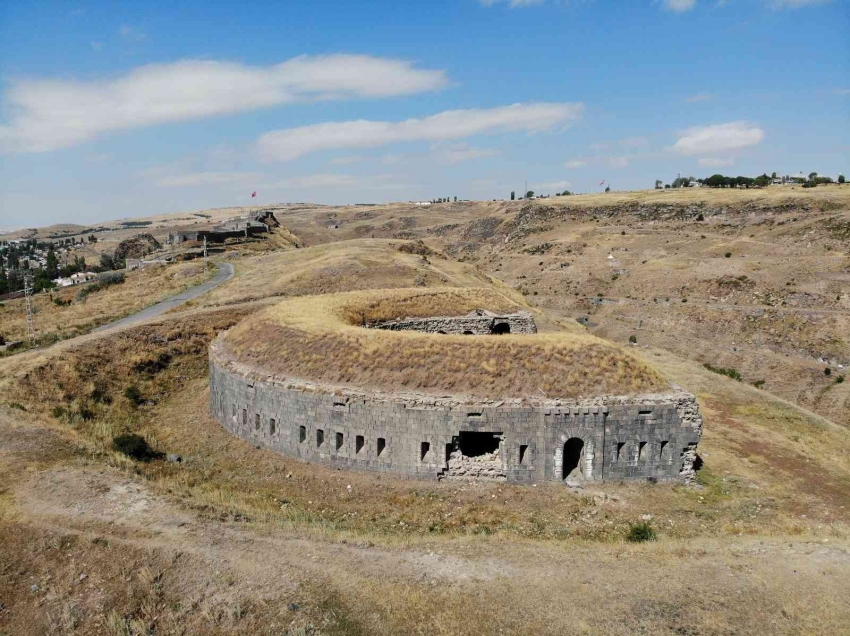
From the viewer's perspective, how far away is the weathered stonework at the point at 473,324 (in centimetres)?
3097

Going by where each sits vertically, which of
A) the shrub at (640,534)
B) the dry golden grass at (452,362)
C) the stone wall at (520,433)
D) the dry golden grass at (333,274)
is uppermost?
the dry golden grass at (333,274)

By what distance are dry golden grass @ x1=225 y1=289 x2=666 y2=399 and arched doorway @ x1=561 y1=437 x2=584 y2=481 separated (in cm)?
190

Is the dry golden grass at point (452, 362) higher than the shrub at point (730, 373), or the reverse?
the dry golden grass at point (452, 362)

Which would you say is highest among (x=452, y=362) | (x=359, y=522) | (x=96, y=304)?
(x=452, y=362)

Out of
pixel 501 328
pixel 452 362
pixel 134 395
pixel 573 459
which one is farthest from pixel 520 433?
pixel 134 395

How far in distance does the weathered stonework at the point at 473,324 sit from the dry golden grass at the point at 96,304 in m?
23.1

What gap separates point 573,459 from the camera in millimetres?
18906

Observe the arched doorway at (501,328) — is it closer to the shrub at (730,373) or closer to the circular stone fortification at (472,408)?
the circular stone fortification at (472,408)

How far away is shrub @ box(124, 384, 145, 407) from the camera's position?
25.7 meters

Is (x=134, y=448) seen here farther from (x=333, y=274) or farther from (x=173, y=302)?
(x=333, y=274)

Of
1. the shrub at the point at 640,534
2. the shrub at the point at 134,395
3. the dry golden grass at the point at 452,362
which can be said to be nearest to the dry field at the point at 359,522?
the shrub at the point at 134,395

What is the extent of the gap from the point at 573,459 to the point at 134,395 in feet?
71.3

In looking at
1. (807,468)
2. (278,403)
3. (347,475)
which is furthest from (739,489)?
(278,403)

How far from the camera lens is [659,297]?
6112 cm
